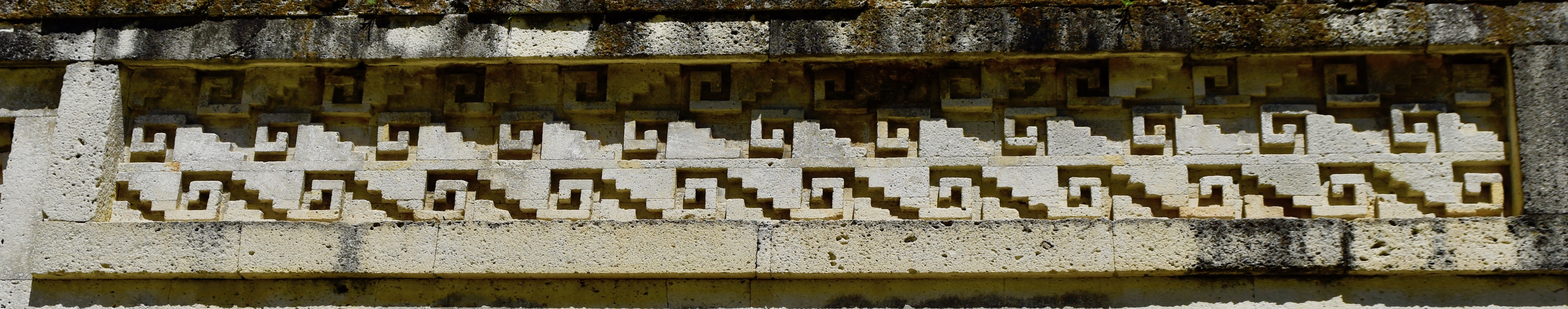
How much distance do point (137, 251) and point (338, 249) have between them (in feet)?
3.00

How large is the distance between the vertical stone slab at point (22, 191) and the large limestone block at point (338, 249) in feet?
3.30

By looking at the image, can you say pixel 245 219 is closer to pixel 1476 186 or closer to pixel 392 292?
A: pixel 392 292

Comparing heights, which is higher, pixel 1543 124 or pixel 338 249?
pixel 1543 124

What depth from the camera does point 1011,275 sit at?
5.47 m

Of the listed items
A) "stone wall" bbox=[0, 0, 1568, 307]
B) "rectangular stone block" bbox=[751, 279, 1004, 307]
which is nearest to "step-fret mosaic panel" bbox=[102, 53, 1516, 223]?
"stone wall" bbox=[0, 0, 1568, 307]

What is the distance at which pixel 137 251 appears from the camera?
5.75 m

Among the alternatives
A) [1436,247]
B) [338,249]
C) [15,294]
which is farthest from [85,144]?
[1436,247]

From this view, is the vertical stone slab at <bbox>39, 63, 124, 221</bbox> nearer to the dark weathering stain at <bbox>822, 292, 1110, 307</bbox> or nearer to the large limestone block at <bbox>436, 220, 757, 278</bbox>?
the large limestone block at <bbox>436, 220, 757, 278</bbox>

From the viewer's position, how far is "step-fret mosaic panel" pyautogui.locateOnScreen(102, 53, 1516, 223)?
5.61m

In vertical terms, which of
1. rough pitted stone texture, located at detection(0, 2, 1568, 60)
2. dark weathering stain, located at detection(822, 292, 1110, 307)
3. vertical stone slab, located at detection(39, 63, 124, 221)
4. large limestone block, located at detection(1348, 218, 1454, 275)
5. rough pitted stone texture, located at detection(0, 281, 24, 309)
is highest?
rough pitted stone texture, located at detection(0, 2, 1568, 60)

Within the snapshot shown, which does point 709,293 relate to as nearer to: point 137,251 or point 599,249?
point 599,249

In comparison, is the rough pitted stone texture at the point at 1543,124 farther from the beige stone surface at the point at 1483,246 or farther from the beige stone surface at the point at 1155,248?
the beige stone surface at the point at 1155,248

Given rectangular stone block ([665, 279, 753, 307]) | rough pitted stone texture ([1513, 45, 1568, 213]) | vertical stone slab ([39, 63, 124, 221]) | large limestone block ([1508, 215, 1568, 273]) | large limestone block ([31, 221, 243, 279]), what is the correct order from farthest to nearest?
1. vertical stone slab ([39, 63, 124, 221])
2. large limestone block ([31, 221, 243, 279])
3. rectangular stone block ([665, 279, 753, 307])
4. rough pitted stone texture ([1513, 45, 1568, 213])
5. large limestone block ([1508, 215, 1568, 273])

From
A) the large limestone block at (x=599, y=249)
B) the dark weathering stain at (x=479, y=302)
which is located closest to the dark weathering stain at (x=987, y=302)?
the large limestone block at (x=599, y=249)
